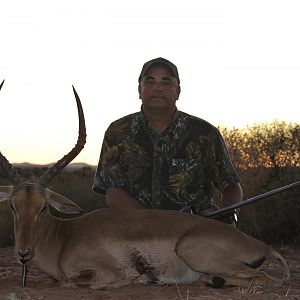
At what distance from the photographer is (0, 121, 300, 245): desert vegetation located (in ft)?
45.0

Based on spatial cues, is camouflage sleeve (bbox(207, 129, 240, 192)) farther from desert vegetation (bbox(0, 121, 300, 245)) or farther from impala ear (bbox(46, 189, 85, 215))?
desert vegetation (bbox(0, 121, 300, 245))

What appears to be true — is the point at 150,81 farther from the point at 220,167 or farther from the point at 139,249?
the point at 139,249

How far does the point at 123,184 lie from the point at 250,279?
241cm

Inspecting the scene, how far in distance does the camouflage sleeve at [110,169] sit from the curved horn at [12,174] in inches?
67.8

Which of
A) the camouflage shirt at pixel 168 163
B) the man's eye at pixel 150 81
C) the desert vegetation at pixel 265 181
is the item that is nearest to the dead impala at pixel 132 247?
the camouflage shirt at pixel 168 163

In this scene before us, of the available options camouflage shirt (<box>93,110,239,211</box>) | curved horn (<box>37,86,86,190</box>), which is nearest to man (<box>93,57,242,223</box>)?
camouflage shirt (<box>93,110,239,211</box>)

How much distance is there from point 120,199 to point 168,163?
724 mm

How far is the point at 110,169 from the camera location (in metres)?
8.07

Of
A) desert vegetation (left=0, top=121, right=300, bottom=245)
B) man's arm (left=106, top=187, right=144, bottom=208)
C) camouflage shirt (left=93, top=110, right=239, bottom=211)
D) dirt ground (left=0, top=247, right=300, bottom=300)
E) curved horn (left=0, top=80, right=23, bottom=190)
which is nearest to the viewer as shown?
dirt ground (left=0, top=247, right=300, bottom=300)

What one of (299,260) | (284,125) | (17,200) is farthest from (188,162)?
(284,125)

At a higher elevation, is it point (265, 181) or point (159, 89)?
point (159, 89)

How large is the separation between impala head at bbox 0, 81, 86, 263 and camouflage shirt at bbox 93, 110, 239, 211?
1.47 metres

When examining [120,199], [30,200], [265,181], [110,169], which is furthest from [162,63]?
[265,181]

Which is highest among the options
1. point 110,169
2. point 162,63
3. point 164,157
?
point 162,63
